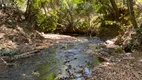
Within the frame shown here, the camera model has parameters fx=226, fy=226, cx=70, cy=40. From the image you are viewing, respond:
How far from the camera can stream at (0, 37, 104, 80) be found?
8.11 m

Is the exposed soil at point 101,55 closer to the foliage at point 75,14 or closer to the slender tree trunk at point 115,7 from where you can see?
the foliage at point 75,14

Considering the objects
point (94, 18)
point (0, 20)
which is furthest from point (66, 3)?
point (0, 20)

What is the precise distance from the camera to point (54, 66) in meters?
9.65

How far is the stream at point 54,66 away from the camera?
26.6 feet

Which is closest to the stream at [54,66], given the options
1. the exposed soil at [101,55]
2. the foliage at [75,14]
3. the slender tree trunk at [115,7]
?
the exposed soil at [101,55]

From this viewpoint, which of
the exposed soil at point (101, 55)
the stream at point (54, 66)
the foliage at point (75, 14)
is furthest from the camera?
the foliage at point (75, 14)

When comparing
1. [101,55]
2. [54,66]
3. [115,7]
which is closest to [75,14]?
[115,7]

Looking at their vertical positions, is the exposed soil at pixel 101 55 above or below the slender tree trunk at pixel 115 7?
below

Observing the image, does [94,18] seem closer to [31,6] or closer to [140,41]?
[31,6]

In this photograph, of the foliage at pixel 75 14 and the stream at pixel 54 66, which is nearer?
the stream at pixel 54 66

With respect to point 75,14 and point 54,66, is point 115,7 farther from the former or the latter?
point 54,66

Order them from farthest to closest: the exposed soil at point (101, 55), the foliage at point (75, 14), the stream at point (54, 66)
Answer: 1. the foliage at point (75, 14)
2. the stream at point (54, 66)
3. the exposed soil at point (101, 55)

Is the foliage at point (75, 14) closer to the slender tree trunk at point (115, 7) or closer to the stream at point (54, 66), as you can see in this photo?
the slender tree trunk at point (115, 7)

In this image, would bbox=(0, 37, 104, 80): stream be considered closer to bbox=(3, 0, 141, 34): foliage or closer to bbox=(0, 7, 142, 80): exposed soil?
bbox=(0, 7, 142, 80): exposed soil
